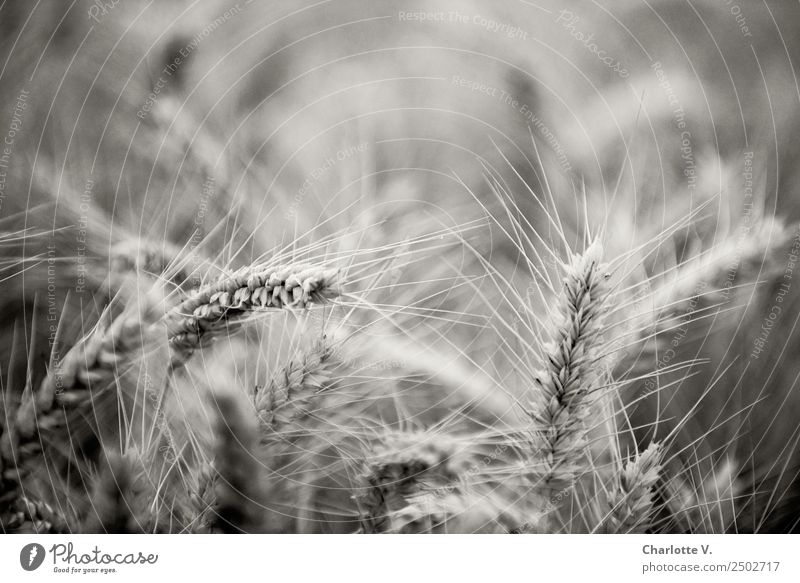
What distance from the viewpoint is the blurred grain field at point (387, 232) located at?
0.95 m

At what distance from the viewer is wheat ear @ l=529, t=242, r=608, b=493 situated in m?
0.86

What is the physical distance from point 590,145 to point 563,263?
0.20m

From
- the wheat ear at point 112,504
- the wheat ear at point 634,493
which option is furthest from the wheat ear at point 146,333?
the wheat ear at point 634,493

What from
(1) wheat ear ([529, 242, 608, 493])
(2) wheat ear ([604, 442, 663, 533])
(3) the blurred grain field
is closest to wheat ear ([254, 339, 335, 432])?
(3) the blurred grain field

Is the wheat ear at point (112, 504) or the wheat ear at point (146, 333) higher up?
the wheat ear at point (146, 333)

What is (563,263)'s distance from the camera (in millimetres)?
928

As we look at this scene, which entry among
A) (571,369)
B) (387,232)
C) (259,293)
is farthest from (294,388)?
(571,369)

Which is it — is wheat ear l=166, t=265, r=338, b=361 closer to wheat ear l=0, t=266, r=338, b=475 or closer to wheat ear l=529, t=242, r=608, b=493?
wheat ear l=0, t=266, r=338, b=475
